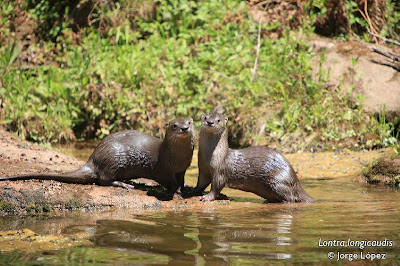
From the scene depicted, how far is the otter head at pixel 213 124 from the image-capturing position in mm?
4953

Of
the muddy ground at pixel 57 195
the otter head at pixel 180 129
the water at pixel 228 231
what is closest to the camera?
the water at pixel 228 231

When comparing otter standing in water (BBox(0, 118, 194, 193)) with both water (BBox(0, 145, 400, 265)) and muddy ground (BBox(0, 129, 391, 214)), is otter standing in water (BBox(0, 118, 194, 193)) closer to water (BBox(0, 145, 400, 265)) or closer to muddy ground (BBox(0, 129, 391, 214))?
muddy ground (BBox(0, 129, 391, 214))

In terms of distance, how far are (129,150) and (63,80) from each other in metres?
3.80

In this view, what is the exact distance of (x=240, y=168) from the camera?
16.5ft

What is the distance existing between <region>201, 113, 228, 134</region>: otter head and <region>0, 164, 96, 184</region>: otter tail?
2.95 ft

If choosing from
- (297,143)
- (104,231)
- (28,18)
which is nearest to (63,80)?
(28,18)

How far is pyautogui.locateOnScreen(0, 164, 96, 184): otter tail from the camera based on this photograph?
4.57m

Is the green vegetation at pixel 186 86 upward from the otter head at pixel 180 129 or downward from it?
downward

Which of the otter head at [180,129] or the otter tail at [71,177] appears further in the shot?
the otter head at [180,129]

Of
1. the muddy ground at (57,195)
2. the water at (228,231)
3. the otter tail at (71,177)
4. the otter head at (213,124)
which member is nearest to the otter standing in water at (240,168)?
the otter head at (213,124)

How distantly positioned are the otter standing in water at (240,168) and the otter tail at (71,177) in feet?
2.63

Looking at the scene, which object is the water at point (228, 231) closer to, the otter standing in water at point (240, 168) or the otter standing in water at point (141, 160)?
the otter standing in water at point (240, 168)

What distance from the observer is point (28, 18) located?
10.3 m

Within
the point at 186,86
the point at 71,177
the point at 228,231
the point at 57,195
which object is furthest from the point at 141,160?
the point at 186,86
